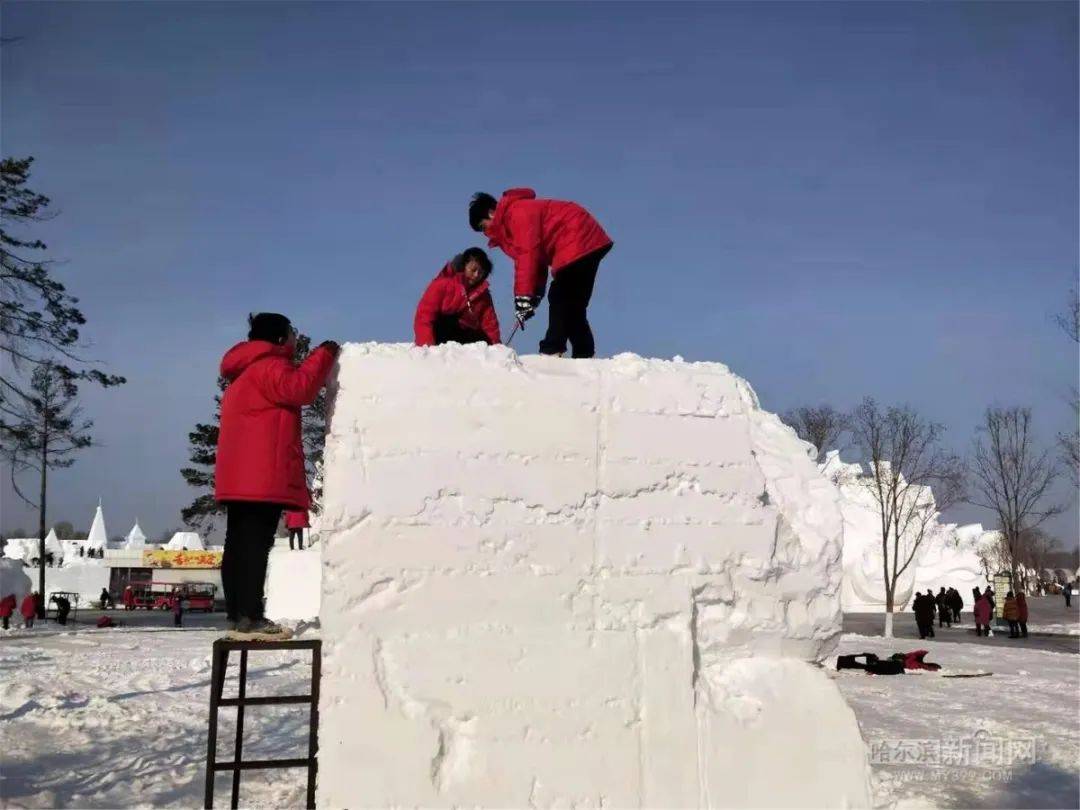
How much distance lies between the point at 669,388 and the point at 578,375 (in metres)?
0.35

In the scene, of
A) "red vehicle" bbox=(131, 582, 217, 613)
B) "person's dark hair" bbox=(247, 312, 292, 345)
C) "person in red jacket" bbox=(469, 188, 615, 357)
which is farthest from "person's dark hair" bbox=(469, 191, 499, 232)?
"red vehicle" bbox=(131, 582, 217, 613)

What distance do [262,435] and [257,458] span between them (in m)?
0.09

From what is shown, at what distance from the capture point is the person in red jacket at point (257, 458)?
11.6ft

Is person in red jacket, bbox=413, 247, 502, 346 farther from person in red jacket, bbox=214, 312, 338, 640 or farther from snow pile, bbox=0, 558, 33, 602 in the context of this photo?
snow pile, bbox=0, 558, 33, 602

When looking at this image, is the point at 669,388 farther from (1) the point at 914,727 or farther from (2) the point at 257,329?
(1) the point at 914,727

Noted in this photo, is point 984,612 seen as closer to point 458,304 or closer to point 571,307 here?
point 571,307

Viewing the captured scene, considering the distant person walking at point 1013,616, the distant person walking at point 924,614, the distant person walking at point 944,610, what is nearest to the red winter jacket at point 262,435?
the distant person walking at point 924,614

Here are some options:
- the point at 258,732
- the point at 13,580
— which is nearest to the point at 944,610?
the point at 258,732

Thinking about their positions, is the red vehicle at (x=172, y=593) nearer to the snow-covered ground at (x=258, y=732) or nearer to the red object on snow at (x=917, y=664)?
the snow-covered ground at (x=258, y=732)

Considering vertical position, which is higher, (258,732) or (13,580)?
(258,732)

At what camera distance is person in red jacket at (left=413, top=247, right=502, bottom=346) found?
4.52m

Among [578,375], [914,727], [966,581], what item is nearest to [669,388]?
[578,375]

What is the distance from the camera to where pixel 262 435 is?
3.56 m

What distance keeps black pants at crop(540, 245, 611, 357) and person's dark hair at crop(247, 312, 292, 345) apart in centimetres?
126
